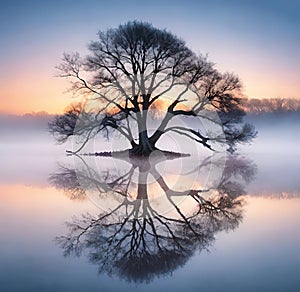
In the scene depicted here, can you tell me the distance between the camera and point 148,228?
476 cm

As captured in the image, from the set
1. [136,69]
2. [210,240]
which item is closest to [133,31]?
[136,69]

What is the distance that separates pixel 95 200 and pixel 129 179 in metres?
3.03

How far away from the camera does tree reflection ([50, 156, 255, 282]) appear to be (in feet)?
11.7

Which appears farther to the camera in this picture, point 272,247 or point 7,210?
point 7,210

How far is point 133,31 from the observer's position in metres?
18.7

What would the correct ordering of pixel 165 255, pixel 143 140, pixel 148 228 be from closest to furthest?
pixel 165 255
pixel 148 228
pixel 143 140

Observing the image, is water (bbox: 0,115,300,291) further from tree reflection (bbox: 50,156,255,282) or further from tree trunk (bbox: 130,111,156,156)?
tree trunk (bbox: 130,111,156,156)

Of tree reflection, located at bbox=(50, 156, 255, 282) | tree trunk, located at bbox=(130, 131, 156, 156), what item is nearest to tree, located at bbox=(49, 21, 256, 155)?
tree trunk, located at bbox=(130, 131, 156, 156)

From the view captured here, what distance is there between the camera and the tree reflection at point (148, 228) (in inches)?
141

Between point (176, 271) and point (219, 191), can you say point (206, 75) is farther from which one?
point (176, 271)

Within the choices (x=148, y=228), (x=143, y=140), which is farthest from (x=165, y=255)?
(x=143, y=140)

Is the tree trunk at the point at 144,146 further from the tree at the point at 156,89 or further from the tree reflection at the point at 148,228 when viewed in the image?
the tree reflection at the point at 148,228

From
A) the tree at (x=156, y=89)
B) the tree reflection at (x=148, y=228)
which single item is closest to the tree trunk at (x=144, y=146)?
the tree at (x=156, y=89)

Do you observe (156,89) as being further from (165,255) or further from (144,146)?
(165,255)
